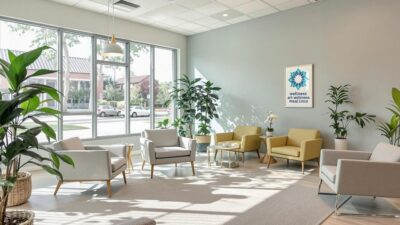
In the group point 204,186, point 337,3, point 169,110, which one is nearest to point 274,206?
point 204,186

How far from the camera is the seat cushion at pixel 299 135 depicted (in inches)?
209

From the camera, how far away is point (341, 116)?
198 inches

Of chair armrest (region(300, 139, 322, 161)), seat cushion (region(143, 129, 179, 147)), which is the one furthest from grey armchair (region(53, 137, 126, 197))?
chair armrest (region(300, 139, 322, 161))

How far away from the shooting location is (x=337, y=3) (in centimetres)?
523

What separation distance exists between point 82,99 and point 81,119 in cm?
45

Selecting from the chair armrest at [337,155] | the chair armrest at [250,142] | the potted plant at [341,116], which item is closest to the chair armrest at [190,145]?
the chair armrest at [250,142]

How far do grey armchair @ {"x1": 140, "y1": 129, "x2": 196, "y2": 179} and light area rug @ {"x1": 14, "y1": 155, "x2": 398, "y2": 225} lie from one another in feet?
0.97

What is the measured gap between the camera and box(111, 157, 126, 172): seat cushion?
395 centimetres

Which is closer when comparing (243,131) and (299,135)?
(299,135)

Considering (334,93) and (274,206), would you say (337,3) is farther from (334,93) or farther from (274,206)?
(274,206)

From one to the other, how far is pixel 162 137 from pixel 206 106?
1.89 meters

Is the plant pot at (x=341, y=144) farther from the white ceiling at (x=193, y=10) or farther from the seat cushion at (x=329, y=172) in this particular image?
the white ceiling at (x=193, y=10)

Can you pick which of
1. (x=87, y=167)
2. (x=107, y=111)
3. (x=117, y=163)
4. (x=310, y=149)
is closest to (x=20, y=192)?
(x=87, y=167)

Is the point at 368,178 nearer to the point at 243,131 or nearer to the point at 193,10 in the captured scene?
the point at 243,131
